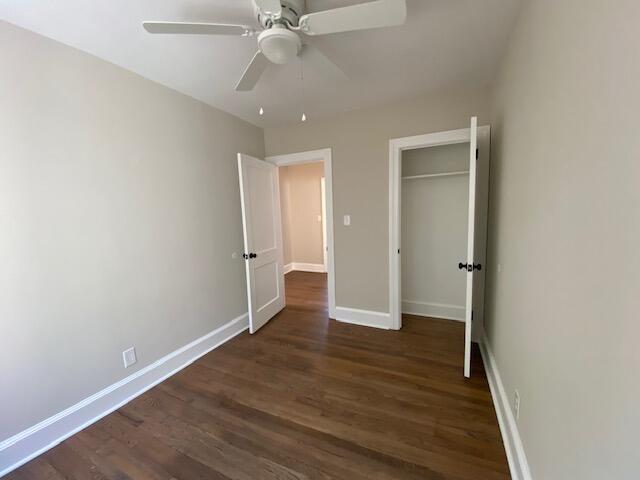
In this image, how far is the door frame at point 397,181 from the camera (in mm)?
2572

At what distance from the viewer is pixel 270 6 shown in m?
1.17

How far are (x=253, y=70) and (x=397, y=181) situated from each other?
69.7 inches

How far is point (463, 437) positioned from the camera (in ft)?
5.31

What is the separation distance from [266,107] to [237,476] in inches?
117

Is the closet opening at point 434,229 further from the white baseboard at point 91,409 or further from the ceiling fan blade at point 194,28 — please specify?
the white baseboard at point 91,409

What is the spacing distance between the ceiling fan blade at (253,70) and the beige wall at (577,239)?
4.54 ft

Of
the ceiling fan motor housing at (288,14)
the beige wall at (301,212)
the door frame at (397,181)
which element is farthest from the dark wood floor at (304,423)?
the beige wall at (301,212)

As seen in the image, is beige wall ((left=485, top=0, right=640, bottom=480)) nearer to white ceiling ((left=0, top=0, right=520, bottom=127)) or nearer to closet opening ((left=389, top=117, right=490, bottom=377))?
white ceiling ((left=0, top=0, right=520, bottom=127))

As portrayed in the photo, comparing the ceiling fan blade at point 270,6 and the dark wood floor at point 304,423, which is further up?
the ceiling fan blade at point 270,6

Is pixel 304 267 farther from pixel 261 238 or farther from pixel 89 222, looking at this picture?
pixel 89 222

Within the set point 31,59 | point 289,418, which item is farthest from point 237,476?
point 31,59

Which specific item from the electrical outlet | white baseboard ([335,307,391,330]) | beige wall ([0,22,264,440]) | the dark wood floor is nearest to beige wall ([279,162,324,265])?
white baseboard ([335,307,391,330])

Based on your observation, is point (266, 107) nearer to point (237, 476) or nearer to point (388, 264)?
point (388, 264)

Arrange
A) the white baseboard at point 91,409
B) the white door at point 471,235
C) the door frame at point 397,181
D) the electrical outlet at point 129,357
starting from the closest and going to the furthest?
the white baseboard at point 91,409 < the white door at point 471,235 < the electrical outlet at point 129,357 < the door frame at point 397,181
